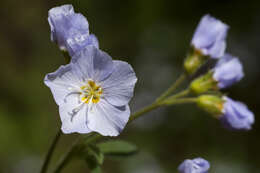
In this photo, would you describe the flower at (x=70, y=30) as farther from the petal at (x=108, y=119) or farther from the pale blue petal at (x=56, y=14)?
the petal at (x=108, y=119)

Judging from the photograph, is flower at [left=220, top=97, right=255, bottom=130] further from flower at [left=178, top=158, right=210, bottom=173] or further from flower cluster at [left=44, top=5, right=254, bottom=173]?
flower at [left=178, top=158, right=210, bottom=173]

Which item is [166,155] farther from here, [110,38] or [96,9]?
[96,9]

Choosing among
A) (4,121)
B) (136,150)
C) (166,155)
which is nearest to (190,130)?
(166,155)

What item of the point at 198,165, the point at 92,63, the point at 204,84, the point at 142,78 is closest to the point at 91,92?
the point at 92,63

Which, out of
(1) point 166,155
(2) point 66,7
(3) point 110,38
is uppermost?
(2) point 66,7

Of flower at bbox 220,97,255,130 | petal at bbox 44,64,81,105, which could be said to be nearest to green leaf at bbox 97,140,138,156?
petal at bbox 44,64,81,105

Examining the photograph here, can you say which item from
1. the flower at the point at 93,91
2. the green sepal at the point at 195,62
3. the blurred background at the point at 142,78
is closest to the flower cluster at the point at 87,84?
the flower at the point at 93,91

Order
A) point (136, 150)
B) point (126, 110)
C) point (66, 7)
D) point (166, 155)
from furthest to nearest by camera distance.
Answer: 1. point (166, 155)
2. point (136, 150)
3. point (66, 7)
4. point (126, 110)
